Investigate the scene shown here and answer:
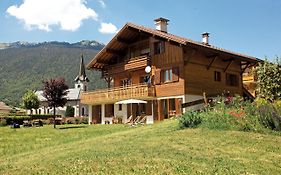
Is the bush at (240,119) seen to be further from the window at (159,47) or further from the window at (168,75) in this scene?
the window at (159,47)

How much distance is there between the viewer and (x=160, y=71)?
30.2 metres

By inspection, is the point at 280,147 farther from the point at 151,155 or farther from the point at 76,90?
the point at 76,90

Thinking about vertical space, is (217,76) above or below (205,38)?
below

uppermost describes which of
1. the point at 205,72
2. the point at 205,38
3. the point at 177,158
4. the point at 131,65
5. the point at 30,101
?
the point at 205,38

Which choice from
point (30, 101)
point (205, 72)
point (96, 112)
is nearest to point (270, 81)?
point (205, 72)

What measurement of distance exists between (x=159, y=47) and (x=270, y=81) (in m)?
9.82

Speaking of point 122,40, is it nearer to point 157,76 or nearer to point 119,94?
point 119,94

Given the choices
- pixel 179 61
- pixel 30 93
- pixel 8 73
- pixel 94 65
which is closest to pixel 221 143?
pixel 179 61

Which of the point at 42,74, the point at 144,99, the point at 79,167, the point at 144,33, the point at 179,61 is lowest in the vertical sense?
the point at 79,167

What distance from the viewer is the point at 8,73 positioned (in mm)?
190625

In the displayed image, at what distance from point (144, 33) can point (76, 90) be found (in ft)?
194

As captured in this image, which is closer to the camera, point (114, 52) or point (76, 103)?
point (114, 52)

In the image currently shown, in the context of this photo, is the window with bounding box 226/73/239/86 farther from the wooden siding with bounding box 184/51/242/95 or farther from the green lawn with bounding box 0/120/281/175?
the green lawn with bounding box 0/120/281/175

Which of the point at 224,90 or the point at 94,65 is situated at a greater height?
the point at 94,65
